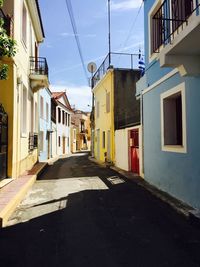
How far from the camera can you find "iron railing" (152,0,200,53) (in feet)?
20.1

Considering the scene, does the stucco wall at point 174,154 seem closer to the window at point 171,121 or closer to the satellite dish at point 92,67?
the window at point 171,121

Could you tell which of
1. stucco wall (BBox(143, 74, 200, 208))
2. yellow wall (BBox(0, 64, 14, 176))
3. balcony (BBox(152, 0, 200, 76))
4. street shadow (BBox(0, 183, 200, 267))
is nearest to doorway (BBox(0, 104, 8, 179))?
yellow wall (BBox(0, 64, 14, 176))

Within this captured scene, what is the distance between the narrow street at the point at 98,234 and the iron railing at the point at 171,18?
147 inches

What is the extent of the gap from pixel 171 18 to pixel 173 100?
2.16 m

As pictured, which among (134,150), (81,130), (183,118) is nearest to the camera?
(183,118)

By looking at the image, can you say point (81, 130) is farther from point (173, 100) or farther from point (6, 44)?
point (6, 44)

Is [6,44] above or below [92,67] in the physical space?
below

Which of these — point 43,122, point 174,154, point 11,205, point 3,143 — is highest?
point 43,122

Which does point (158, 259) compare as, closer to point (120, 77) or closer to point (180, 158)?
point (180, 158)

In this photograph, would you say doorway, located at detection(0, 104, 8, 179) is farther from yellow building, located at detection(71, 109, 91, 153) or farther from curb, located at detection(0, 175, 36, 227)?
yellow building, located at detection(71, 109, 91, 153)

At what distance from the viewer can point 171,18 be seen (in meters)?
7.44

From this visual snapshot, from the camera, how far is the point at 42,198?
7.87 m

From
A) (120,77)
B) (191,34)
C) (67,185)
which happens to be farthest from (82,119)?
(191,34)

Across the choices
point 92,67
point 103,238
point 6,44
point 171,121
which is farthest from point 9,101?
point 92,67
